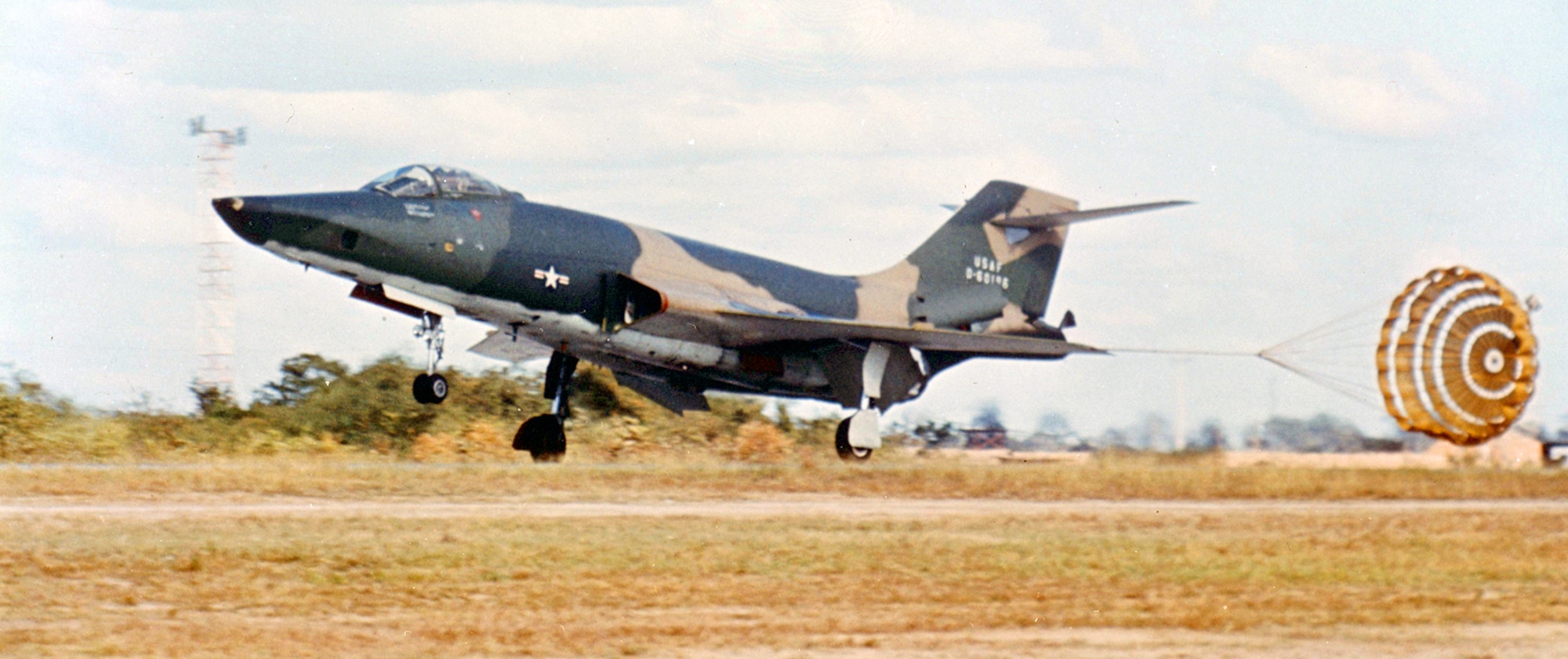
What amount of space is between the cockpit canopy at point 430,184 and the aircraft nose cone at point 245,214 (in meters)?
1.66

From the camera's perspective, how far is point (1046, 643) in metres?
9.10

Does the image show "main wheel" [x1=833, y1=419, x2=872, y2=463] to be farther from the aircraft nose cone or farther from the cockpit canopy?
the aircraft nose cone

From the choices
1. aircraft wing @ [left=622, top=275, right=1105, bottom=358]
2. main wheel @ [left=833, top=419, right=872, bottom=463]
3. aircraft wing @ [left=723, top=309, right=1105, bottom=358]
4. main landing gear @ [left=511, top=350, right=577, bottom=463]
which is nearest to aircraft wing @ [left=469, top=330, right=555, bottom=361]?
main landing gear @ [left=511, top=350, right=577, bottom=463]

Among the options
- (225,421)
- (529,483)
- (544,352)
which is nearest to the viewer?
(529,483)

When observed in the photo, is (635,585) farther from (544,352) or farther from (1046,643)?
(544,352)

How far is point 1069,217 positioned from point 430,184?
11062mm

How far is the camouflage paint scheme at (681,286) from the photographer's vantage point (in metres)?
19.3

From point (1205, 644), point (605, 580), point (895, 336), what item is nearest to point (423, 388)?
point (895, 336)

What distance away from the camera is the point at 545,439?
2233 centimetres

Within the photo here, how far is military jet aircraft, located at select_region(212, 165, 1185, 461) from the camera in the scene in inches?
762

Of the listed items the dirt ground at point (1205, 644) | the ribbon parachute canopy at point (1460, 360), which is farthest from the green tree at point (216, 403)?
the dirt ground at point (1205, 644)

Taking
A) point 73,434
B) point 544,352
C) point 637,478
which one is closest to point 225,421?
point 73,434

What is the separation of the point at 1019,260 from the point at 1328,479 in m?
8.37

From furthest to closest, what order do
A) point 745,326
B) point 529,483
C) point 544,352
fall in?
point 544,352 < point 745,326 < point 529,483
